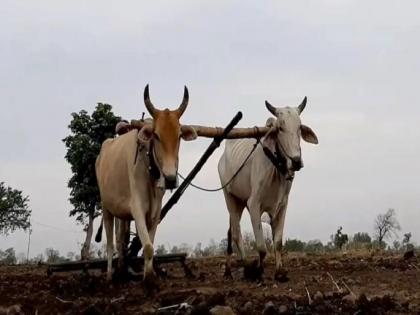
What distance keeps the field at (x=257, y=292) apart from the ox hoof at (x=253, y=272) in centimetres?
12

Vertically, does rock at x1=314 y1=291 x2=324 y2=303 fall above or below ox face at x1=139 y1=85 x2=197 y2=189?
below

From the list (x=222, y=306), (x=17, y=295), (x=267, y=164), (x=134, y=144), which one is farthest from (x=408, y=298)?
(x=17, y=295)

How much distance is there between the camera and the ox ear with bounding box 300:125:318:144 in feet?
29.5

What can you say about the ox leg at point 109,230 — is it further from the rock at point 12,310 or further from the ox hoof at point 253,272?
the rock at point 12,310

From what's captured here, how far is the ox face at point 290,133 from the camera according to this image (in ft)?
27.8

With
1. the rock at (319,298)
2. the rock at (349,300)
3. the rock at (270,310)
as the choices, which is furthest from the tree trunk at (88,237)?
the rock at (270,310)

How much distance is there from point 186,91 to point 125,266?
2615 mm

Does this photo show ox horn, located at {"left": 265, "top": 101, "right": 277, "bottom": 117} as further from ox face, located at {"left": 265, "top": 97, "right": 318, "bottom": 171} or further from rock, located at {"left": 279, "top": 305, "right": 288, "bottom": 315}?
rock, located at {"left": 279, "top": 305, "right": 288, "bottom": 315}

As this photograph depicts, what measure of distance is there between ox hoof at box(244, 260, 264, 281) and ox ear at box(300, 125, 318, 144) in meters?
1.67

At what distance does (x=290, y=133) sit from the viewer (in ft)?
28.2

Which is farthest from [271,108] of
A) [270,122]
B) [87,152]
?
[87,152]

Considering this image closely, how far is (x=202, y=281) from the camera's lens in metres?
9.07

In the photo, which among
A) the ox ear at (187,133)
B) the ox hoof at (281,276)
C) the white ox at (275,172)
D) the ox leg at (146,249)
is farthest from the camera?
the white ox at (275,172)

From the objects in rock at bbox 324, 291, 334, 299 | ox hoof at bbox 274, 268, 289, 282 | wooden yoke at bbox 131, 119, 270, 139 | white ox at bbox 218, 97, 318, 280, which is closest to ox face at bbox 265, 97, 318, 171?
white ox at bbox 218, 97, 318, 280
